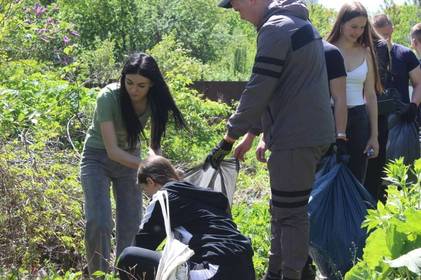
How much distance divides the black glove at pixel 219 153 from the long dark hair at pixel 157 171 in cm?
33

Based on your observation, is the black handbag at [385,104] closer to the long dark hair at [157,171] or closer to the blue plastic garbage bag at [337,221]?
the blue plastic garbage bag at [337,221]

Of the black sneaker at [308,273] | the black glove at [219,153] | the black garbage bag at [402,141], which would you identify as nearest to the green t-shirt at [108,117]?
the black glove at [219,153]

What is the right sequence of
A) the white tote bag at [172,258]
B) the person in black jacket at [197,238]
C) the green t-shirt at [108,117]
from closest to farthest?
the white tote bag at [172,258] < the person in black jacket at [197,238] < the green t-shirt at [108,117]

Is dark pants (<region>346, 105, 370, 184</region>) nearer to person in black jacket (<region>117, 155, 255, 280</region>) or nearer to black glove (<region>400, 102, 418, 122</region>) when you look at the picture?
black glove (<region>400, 102, 418, 122</region>)

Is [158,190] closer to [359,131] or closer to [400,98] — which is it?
[359,131]

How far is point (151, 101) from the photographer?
5527mm

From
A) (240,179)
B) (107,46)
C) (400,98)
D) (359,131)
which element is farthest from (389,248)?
(107,46)

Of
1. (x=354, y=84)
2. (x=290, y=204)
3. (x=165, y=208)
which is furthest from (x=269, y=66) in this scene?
(x=354, y=84)

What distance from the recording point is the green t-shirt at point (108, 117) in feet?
17.6

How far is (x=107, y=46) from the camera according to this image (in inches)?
473

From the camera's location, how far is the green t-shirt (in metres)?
5.35

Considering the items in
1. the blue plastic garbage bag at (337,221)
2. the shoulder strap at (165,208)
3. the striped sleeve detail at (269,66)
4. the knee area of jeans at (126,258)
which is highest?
the striped sleeve detail at (269,66)

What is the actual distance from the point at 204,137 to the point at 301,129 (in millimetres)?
4621

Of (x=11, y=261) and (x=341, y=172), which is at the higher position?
(x=341, y=172)
